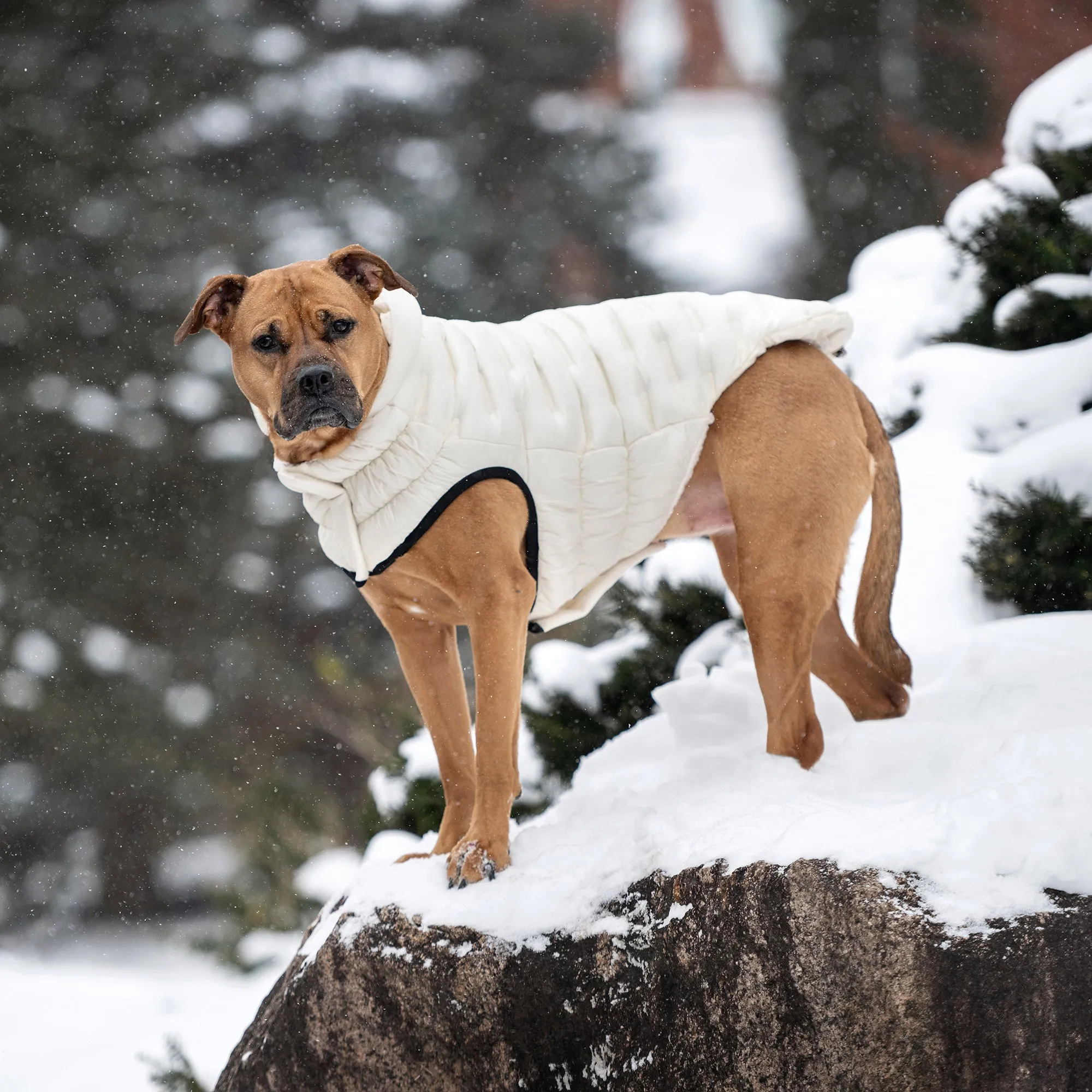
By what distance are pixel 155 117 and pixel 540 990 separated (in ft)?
33.1

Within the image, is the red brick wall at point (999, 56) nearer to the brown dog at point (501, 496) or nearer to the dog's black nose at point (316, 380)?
the brown dog at point (501, 496)

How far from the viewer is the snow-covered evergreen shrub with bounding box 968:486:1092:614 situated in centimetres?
329

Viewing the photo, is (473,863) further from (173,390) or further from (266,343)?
(173,390)

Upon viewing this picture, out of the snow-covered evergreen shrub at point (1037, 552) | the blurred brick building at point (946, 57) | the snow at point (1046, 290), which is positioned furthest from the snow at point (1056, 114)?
the blurred brick building at point (946, 57)

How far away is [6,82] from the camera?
1020cm

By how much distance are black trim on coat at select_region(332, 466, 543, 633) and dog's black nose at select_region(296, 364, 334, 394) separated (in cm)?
37

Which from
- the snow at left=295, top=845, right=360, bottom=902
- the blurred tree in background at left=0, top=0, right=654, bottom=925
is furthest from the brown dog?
the blurred tree in background at left=0, top=0, right=654, bottom=925

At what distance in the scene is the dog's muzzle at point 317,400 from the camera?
8.25 ft

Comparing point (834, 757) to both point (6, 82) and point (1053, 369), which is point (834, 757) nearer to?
point (1053, 369)

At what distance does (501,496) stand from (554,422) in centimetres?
24

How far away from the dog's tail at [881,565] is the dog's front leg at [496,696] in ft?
3.01

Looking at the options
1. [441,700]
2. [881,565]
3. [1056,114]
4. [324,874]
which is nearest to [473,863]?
[441,700]

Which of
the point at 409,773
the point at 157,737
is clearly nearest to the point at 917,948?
the point at 409,773

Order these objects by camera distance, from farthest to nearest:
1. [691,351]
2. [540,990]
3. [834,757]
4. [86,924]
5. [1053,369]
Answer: [86,924], [1053,369], [691,351], [834,757], [540,990]
